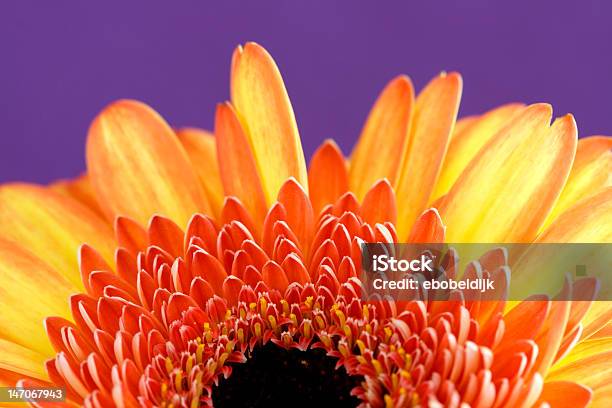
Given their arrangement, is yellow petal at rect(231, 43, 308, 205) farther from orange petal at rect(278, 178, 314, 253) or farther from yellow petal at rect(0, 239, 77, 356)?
yellow petal at rect(0, 239, 77, 356)

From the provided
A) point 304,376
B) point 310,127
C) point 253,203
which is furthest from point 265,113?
point 310,127

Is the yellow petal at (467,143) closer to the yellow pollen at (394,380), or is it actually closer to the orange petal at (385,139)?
the orange petal at (385,139)

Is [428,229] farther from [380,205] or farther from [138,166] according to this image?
[138,166]

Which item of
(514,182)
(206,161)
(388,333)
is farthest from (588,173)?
(206,161)

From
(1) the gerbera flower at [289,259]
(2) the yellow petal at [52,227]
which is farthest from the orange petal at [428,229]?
(2) the yellow petal at [52,227]

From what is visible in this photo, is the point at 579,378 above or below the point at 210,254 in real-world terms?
below

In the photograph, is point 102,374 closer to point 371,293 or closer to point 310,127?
point 371,293
